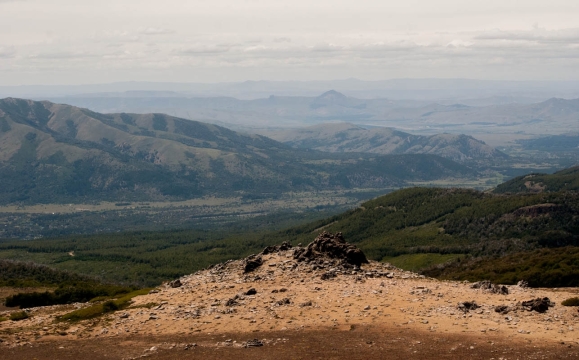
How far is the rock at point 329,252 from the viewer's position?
71938mm

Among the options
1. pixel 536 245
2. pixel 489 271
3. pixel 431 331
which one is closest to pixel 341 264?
pixel 431 331

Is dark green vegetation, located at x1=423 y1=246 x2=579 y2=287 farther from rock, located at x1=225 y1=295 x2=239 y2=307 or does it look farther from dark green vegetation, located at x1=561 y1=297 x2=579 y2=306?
rock, located at x1=225 y1=295 x2=239 y2=307

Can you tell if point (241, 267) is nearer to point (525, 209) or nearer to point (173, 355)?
point (173, 355)

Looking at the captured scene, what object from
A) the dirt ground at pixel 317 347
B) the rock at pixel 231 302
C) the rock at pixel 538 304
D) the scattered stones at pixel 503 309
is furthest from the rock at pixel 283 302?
the rock at pixel 538 304

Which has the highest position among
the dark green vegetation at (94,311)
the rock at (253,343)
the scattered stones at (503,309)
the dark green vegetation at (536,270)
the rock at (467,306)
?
the scattered stones at (503,309)

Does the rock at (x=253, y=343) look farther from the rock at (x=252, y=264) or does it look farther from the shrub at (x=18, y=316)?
the shrub at (x=18, y=316)

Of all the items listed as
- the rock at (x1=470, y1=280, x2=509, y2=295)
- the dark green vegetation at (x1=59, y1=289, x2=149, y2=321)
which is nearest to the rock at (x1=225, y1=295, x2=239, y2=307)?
the dark green vegetation at (x1=59, y1=289, x2=149, y2=321)

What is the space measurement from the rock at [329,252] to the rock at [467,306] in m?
18.9

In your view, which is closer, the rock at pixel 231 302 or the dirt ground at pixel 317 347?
the dirt ground at pixel 317 347

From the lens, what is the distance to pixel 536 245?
528ft

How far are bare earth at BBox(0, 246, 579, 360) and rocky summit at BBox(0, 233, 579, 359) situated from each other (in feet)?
0.30

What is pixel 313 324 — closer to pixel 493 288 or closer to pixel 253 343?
pixel 253 343

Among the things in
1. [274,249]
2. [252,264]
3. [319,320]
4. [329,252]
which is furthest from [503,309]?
[274,249]

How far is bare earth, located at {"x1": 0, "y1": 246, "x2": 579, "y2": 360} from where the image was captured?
149ft
